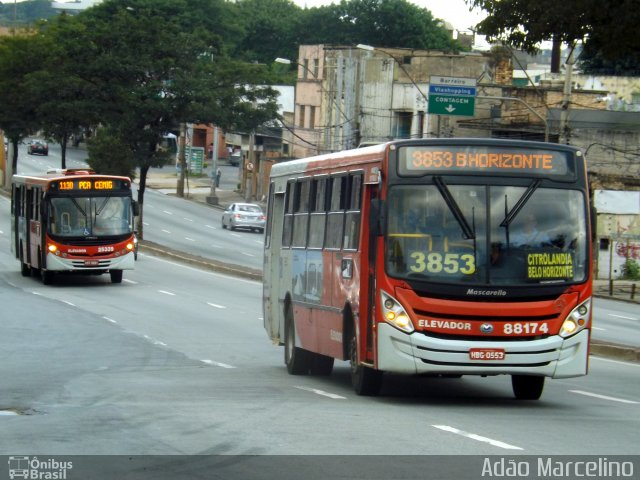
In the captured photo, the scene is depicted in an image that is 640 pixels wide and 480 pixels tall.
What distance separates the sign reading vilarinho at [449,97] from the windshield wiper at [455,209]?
3014 centimetres

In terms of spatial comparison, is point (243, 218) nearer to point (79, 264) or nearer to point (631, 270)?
point (631, 270)

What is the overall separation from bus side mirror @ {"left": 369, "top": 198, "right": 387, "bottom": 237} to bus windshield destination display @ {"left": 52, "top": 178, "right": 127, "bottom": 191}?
23.3 metres

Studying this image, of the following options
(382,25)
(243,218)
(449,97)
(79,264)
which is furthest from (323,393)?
(382,25)

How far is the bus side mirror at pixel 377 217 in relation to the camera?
13.2 meters

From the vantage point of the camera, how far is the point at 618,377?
1748cm

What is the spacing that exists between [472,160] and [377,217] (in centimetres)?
116

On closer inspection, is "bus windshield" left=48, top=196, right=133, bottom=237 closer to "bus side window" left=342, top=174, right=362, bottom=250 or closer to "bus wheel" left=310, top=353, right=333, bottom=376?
"bus wheel" left=310, top=353, right=333, bottom=376

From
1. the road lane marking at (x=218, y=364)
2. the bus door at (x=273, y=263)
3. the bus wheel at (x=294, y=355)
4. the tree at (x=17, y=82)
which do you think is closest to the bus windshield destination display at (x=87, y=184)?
the bus door at (x=273, y=263)

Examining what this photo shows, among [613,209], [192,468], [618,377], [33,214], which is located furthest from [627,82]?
[192,468]

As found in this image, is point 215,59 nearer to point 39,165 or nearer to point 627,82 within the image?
point 627,82

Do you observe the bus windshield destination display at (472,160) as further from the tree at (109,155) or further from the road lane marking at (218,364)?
the tree at (109,155)

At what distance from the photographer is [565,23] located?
828 inches

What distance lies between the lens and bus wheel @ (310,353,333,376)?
17.1m

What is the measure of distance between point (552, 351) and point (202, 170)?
9513cm
